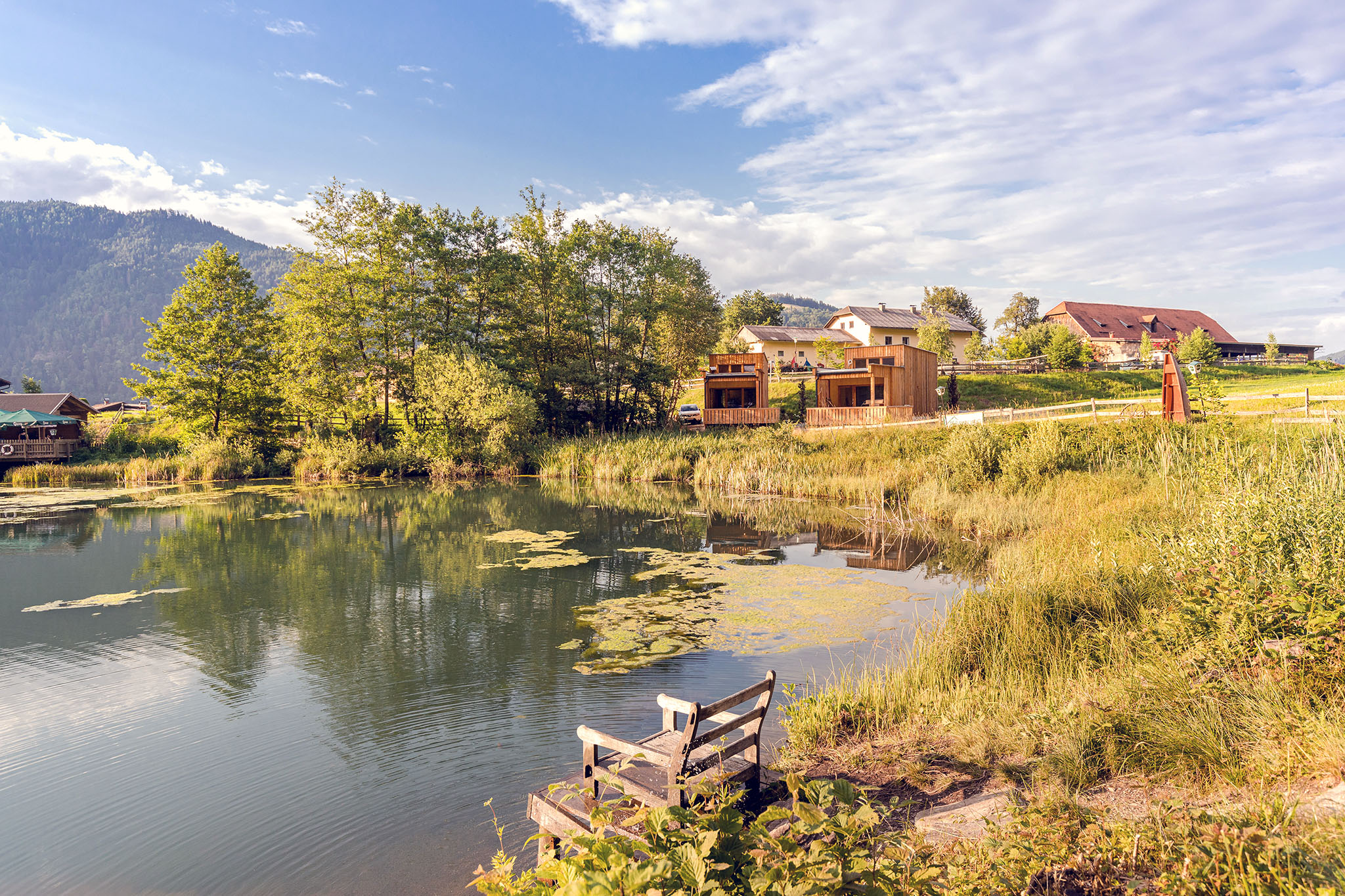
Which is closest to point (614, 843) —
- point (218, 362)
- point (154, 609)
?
point (154, 609)

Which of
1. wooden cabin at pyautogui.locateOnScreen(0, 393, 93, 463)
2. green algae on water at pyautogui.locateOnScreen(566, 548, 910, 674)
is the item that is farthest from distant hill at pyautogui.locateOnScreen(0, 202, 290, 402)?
green algae on water at pyautogui.locateOnScreen(566, 548, 910, 674)

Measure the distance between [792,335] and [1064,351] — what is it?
73.9 ft

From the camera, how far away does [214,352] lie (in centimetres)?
3500

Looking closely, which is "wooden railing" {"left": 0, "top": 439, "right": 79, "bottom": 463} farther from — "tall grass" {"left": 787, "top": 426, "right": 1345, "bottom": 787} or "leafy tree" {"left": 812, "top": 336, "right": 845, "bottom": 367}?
"leafy tree" {"left": 812, "top": 336, "right": 845, "bottom": 367}

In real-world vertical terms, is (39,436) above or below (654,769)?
above

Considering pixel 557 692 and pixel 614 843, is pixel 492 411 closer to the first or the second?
pixel 557 692

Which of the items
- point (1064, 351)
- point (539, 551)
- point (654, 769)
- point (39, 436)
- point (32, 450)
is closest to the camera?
point (654, 769)

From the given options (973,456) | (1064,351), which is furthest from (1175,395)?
(1064,351)

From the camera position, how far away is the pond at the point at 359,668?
5309 millimetres

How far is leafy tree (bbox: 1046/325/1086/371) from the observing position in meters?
46.2

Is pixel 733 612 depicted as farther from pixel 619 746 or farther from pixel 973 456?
pixel 973 456

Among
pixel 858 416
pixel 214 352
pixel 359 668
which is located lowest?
pixel 359 668

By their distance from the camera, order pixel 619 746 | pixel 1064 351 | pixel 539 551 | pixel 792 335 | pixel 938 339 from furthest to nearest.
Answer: pixel 792 335, pixel 938 339, pixel 1064 351, pixel 539 551, pixel 619 746

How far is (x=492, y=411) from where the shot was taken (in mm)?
32844
